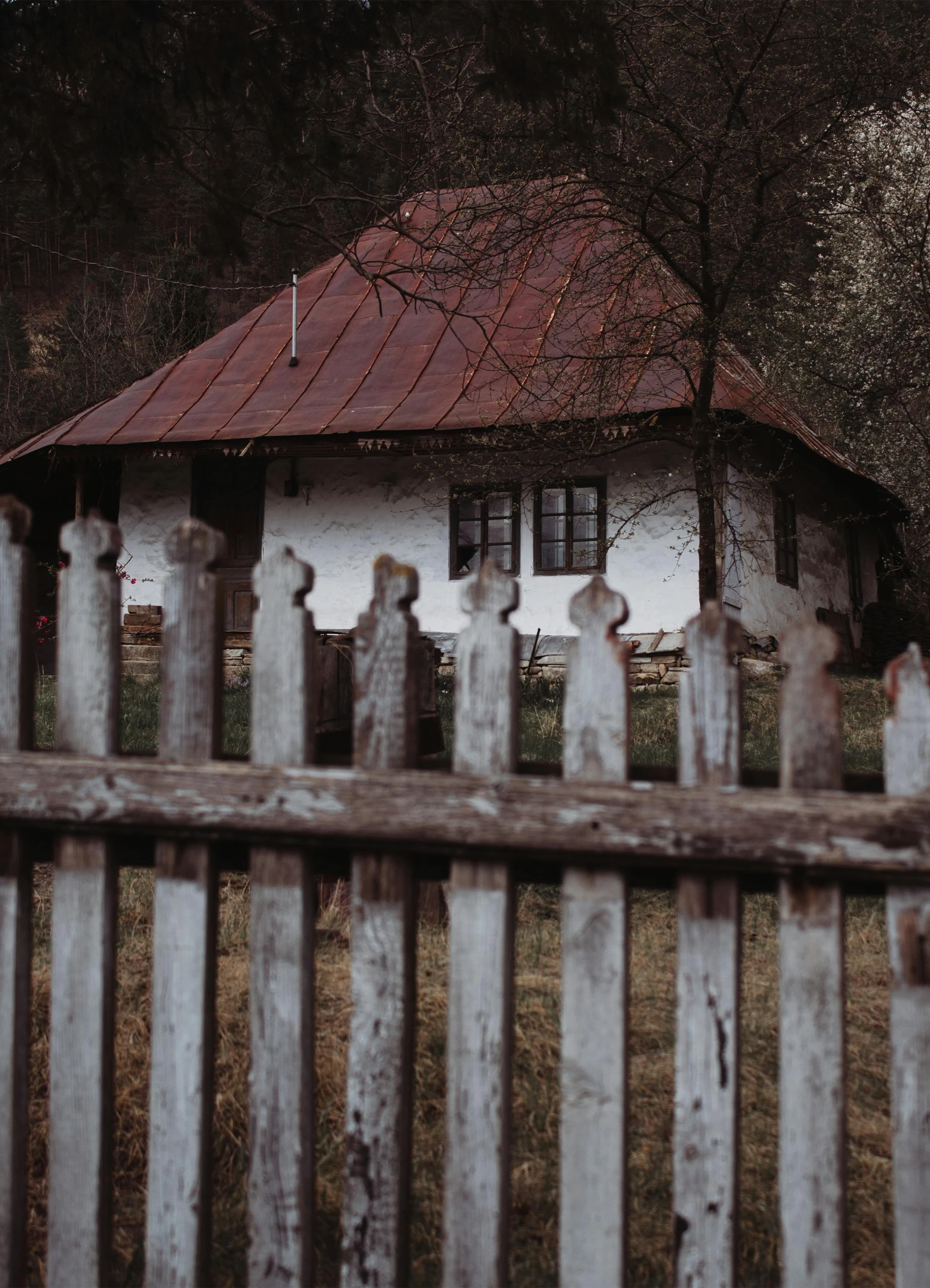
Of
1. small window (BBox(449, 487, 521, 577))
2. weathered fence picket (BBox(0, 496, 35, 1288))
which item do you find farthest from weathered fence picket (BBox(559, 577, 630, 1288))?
small window (BBox(449, 487, 521, 577))

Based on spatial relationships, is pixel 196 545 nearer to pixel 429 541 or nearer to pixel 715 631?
pixel 715 631

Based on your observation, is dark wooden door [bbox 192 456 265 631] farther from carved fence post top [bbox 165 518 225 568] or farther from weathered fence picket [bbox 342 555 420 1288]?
weathered fence picket [bbox 342 555 420 1288]

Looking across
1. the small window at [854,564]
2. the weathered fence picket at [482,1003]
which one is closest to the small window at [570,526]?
the small window at [854,564]

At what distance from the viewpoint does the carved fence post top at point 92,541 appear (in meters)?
1.78

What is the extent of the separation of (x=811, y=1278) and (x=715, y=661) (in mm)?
834

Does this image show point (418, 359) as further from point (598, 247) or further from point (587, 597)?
point (587, 597)

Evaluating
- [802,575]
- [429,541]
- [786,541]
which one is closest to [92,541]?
[429,541]

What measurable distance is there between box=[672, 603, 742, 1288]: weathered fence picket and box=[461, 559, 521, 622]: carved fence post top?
0.90 feet

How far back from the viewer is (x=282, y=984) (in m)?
1.73

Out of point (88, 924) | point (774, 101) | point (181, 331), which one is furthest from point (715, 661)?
point (181, 331)

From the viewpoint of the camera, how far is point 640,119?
8852 millimetres

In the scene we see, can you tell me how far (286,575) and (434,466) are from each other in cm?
1232

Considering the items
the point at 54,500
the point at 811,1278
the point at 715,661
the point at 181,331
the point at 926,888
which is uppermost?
the point at 181,331

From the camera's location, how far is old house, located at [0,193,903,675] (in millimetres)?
12625
